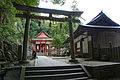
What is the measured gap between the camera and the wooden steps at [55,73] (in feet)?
14.3

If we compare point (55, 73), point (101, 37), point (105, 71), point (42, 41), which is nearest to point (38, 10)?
point (55, 73)

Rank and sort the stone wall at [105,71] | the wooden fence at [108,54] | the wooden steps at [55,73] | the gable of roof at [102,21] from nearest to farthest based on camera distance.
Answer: the wooden steps at [55,73] → the stone wall at [105,71] → the wooden fence at [108,54] → the gable of roof at [102,21]

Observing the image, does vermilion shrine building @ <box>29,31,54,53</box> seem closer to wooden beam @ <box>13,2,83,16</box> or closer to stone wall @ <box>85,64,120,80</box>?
wooden beam @ <box>13,2,83,16</box>

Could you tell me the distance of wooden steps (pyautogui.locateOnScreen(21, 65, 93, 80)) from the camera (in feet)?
14.3

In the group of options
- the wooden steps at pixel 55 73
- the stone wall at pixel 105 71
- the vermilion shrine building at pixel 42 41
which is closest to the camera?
the wooden steps at pixel 55 73

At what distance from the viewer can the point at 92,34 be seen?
10273 millimetres

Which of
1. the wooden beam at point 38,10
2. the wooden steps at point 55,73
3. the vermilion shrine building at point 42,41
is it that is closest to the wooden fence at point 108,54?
the wooden steps at point 55,73

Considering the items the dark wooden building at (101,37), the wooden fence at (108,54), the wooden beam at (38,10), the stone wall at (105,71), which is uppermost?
the wooden beam at (38,10)

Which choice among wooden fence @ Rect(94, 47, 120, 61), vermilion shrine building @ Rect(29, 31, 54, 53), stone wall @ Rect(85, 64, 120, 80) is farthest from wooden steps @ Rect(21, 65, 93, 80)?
vermilion shrine building @ Rect(29, 31, 54, 53)

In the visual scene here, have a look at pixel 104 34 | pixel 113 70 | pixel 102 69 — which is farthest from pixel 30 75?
pixel 104 34

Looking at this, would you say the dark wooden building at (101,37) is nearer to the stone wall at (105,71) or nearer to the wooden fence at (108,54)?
the wooden fence at (108,54)

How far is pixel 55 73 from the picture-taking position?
480 cm

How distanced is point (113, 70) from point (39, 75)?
4.40 metres

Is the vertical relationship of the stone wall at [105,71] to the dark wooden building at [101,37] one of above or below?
below
